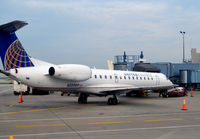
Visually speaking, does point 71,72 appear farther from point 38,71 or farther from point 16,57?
point 16,57

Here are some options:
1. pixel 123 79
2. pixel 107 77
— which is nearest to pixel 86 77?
pixel 107 77

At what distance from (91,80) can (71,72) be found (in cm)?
309

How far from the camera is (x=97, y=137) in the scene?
8.99 m

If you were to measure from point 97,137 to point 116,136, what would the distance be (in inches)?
29.0

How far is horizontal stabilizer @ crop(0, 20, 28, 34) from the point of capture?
15277 millimetres

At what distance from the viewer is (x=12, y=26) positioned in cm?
1571

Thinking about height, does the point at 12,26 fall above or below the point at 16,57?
above

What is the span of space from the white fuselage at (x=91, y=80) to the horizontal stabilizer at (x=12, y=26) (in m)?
2.70

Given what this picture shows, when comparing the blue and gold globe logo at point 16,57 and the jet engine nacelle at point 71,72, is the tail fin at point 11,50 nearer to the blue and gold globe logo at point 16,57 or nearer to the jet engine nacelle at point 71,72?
the blue and gold globe logo at point 16,57

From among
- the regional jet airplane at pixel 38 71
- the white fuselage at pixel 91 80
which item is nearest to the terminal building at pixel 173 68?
the white fuselage at pixel 91 80

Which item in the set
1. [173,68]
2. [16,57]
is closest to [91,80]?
[16,57]

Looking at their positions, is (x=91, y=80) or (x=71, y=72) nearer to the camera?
(x=71, y=72)

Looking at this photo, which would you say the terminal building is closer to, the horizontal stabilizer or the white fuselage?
the white fuselage

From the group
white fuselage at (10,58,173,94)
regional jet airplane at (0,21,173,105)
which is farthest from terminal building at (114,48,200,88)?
regional jet airplane at (0,21,173,105)
